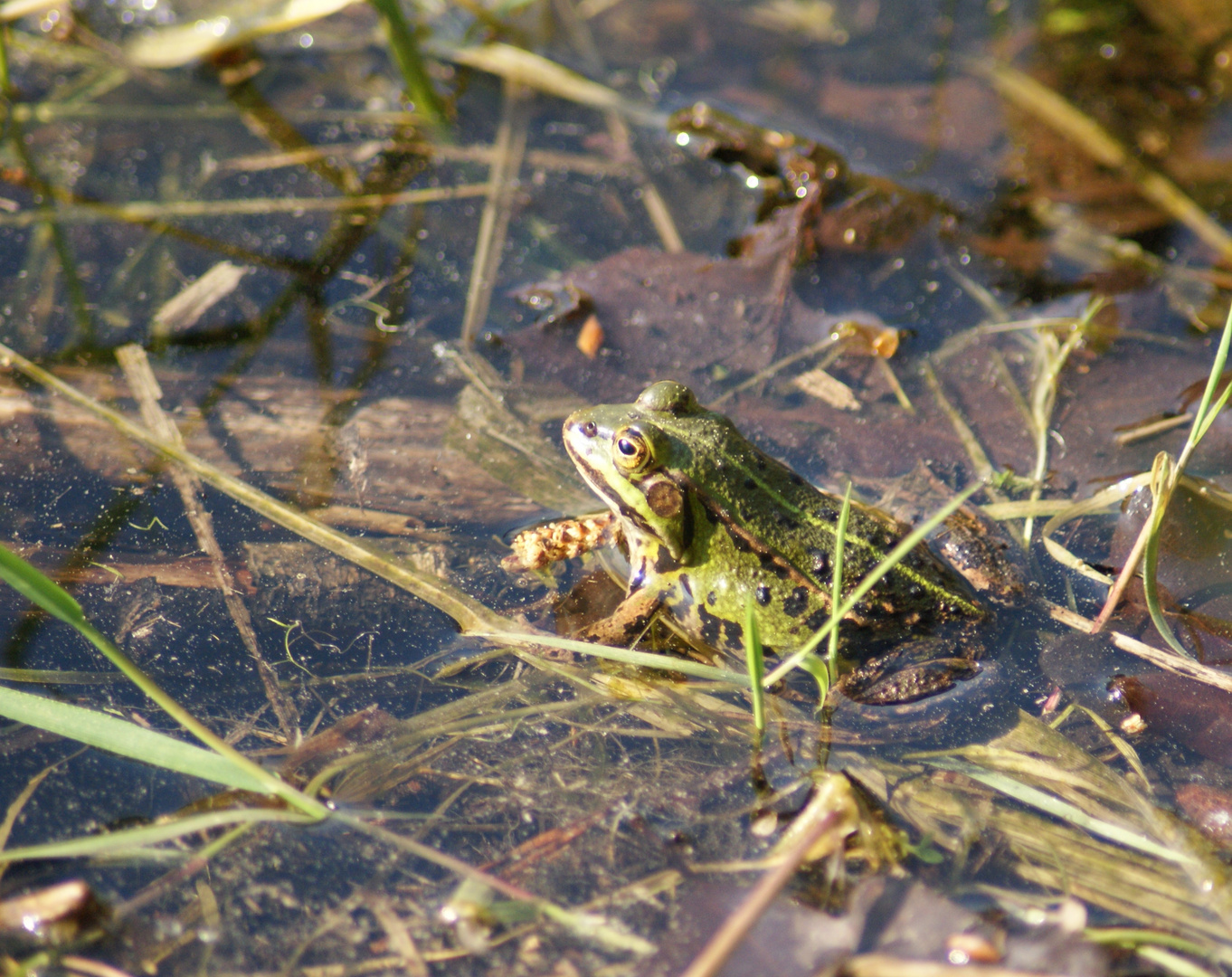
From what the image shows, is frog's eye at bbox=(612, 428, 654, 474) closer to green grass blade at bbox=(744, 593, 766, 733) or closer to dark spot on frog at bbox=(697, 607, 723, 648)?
dark spot on frog at bbox=(697, 607, 723, 648)

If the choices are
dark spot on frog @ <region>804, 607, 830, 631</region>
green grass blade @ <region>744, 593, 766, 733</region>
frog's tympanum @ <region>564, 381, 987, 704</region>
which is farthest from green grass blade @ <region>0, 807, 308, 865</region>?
dark spot on frog @ <region>804, 607, 830, 631</region>

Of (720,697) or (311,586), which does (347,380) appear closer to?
(311,586)

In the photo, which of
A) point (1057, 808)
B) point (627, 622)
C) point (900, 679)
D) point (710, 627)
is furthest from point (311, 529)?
point (1057, 808)

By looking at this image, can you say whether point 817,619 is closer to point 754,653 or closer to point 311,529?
point 754,653

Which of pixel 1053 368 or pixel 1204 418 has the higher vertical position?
pixel 1204 418

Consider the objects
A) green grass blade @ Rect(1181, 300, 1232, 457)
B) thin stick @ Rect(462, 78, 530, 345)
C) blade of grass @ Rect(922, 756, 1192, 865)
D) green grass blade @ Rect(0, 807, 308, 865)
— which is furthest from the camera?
thin stick @ Rect(462, 78, 530, 345)

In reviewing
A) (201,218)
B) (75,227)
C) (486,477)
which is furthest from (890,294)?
(75,227)

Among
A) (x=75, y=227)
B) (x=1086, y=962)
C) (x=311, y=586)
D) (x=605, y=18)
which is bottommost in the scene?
(x=1086, y=962)
